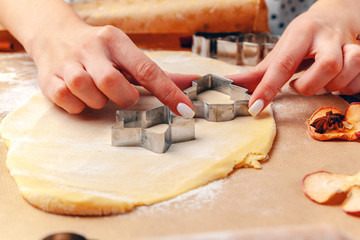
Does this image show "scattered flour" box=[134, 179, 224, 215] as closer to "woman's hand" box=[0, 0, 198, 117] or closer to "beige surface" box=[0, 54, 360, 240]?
"beige surface" box=[0, 54, 360, 240]

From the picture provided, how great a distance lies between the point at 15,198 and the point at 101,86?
0.43 meters

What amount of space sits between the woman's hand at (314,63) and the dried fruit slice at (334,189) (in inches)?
14.4

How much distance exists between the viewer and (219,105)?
133 centimetres

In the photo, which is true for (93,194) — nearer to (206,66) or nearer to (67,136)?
(67,136)

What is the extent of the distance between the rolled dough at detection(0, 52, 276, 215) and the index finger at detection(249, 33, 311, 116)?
66 mm

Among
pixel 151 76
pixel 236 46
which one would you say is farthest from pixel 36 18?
pixel 236 46

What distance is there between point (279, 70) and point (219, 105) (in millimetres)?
245

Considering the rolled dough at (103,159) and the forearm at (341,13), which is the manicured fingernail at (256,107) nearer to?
the rolled dough at (103,159)

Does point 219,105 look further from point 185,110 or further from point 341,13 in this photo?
point 341,13

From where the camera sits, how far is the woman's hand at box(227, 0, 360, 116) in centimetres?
135

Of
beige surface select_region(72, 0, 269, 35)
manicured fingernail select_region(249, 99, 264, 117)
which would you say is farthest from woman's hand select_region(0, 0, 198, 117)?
beige surface select_region(72, 0, 269, 35)

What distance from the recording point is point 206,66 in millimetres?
1932

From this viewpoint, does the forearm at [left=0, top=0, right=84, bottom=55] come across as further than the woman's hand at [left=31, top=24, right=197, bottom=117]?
Yes

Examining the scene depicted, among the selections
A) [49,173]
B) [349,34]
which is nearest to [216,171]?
[49,173]
